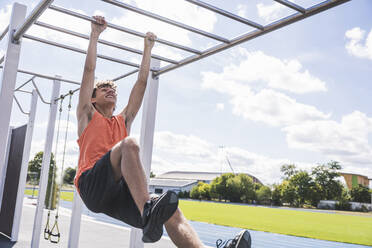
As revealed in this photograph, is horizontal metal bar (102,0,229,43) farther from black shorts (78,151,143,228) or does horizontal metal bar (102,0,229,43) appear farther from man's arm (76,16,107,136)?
black shorts (78,151,143,228)

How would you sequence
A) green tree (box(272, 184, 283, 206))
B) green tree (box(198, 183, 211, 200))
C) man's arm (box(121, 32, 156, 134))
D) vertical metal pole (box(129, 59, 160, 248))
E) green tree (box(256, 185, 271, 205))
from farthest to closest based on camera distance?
1. green tree (box(198, 183, 211, 200))
2. green tree (box(272, 184, 283, 206))
3. green tree (box(256, 185, 271, 205))
4. vertical metal pole (box(129, 59, 160, 248))
5. man's arm (box(121, 32, 156, 134))

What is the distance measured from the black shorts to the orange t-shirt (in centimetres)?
10

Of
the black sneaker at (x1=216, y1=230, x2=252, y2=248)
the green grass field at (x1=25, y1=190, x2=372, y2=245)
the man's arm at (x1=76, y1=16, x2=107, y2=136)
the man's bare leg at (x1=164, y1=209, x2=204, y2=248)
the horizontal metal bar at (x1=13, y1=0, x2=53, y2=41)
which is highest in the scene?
the horizontal metal bar at (x1=13, y1=0, x2=53, y2=41)

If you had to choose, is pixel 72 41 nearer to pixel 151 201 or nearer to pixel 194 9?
pixel 194 9

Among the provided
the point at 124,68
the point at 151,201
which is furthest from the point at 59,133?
the point at 151,201

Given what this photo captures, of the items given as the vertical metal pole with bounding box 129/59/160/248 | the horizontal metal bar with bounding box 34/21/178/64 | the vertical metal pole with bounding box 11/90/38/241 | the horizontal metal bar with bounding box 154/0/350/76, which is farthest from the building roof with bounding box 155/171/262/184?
the horizontal metal bar with bounding box 154/0/350/76

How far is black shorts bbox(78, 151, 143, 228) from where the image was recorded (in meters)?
2.12

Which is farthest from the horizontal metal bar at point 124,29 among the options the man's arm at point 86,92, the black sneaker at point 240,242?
the black sneaker at point 240,242

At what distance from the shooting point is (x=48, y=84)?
5.41m

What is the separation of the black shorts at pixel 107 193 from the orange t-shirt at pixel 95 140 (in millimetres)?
99

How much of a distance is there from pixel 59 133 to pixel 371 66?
59.4 m

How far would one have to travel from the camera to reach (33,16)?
275cm

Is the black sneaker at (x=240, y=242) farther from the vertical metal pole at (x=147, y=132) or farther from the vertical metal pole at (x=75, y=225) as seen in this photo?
the vertical metal pole at (x=75, y=225)

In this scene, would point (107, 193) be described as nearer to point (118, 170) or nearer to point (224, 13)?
point (118, 170)
